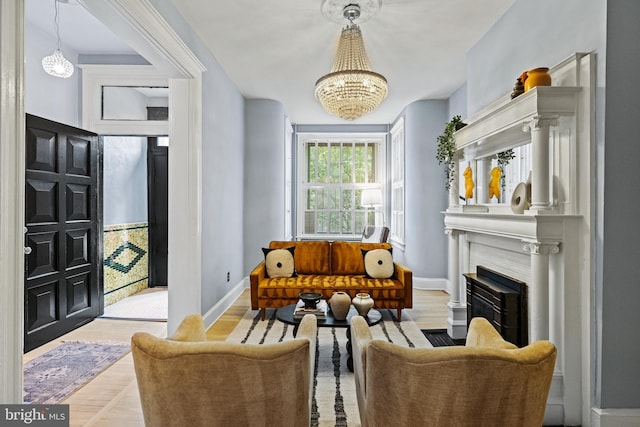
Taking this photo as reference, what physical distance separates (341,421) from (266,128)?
450 centimetres

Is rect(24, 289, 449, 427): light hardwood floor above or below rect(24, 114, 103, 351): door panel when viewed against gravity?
below

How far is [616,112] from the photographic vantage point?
1.95 m

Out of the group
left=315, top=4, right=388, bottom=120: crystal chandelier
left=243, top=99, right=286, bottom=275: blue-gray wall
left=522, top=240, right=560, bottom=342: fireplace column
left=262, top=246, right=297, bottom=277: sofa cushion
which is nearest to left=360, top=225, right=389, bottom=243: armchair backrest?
left=243, top=99, right=286, bottom=275: blue-gray wall

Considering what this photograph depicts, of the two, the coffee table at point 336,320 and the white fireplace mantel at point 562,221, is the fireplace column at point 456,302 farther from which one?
the white fireplace mantel at point 562,221

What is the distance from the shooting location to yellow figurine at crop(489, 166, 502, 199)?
9.50 feet

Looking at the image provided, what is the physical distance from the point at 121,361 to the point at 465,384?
2.83 m

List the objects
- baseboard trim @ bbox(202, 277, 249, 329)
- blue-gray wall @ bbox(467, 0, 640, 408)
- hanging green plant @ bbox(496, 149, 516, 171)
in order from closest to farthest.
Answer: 1. blue-gray wall @ bbox(467, 0, 640, 408)
2. hanging green plant @ bbox(496, 149, 516, 171)
3. baseboard trim @ bbox(202, 277, 249, 329)

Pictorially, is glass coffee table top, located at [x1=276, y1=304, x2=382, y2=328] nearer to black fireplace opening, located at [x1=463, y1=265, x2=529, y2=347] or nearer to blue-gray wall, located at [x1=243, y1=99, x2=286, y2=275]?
black fireplace opening, located at [x1=463, y1=265, x2=529, y2=347]

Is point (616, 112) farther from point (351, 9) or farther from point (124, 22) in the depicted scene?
point (124, 22)

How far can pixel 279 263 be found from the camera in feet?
14.1

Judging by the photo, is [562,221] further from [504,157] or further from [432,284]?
[432,284]

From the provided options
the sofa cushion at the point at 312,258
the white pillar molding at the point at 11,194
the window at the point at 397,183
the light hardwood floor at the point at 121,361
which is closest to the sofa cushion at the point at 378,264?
the sofa cushion at the point at 312,258
